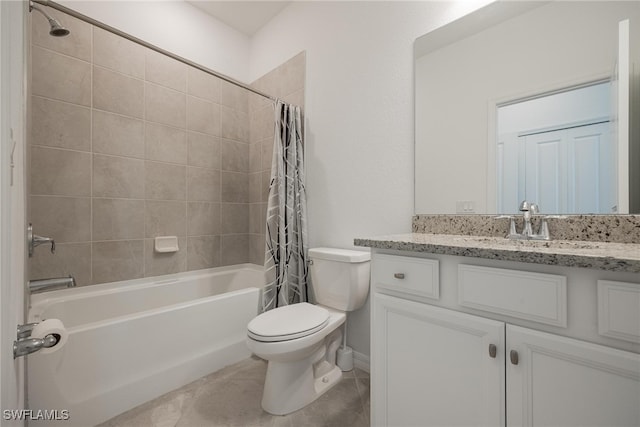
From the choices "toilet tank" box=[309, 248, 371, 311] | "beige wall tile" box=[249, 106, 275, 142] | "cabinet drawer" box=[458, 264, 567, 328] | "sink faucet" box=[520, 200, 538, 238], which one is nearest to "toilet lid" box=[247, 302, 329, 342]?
"toilet tank" box=[309, 248, 371, 311]

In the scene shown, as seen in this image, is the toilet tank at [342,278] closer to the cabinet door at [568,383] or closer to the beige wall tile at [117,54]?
the cabinet door at [568,383]

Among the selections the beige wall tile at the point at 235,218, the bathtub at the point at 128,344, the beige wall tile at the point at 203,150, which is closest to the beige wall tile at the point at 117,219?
the bathtub at the point at 128,344

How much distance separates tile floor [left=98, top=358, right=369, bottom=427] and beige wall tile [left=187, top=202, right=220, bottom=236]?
43.8 inches

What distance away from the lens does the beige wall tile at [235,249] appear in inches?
98.3

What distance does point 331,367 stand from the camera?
171cm

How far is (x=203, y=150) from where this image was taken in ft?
7.72

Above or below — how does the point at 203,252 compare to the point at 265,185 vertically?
below

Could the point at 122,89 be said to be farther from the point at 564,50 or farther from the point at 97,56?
the point at 564,50

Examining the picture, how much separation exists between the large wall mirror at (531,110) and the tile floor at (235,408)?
42.4 inches

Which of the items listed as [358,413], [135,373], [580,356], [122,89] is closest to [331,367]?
[358,413]

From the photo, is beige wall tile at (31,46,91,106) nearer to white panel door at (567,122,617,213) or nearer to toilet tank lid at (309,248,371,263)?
toilet tank lid at (309,248,371,263)

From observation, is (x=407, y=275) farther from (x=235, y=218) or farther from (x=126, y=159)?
(x=126, y=159)

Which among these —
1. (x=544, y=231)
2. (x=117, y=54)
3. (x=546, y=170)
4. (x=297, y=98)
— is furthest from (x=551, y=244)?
(x=117, y=54)

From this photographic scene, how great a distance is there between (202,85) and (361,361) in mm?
2443
